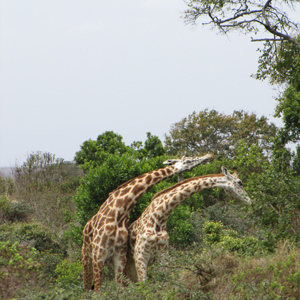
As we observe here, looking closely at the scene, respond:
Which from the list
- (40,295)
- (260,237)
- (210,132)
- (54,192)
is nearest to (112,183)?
(260,237)

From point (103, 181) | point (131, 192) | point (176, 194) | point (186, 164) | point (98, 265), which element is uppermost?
point (103, 181)

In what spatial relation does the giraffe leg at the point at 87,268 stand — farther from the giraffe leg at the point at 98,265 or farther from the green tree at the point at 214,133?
the green tree at the point at 214,133

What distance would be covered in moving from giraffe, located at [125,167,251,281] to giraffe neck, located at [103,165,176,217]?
30 centimetres

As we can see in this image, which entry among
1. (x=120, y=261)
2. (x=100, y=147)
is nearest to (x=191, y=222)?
(x=120, y=261)

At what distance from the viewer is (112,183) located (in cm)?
1200

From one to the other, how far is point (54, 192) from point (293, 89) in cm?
1318

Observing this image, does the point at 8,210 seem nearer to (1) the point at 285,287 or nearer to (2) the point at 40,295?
(2) the point at 40,295

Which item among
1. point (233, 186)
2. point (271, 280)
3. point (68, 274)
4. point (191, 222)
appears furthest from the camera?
point (191, 222)

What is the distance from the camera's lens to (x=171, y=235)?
1251 cm

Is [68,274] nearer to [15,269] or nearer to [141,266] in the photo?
[15,269]

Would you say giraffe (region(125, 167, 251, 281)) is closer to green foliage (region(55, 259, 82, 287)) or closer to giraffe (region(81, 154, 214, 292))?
giraffe (region(81, 154, 214, 292))

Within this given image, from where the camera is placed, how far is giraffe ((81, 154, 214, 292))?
25.7 ft

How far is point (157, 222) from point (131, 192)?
0.78 metres

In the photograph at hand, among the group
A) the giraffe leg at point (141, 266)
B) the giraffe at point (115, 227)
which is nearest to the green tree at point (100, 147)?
the giraffe at point (115, 227)
